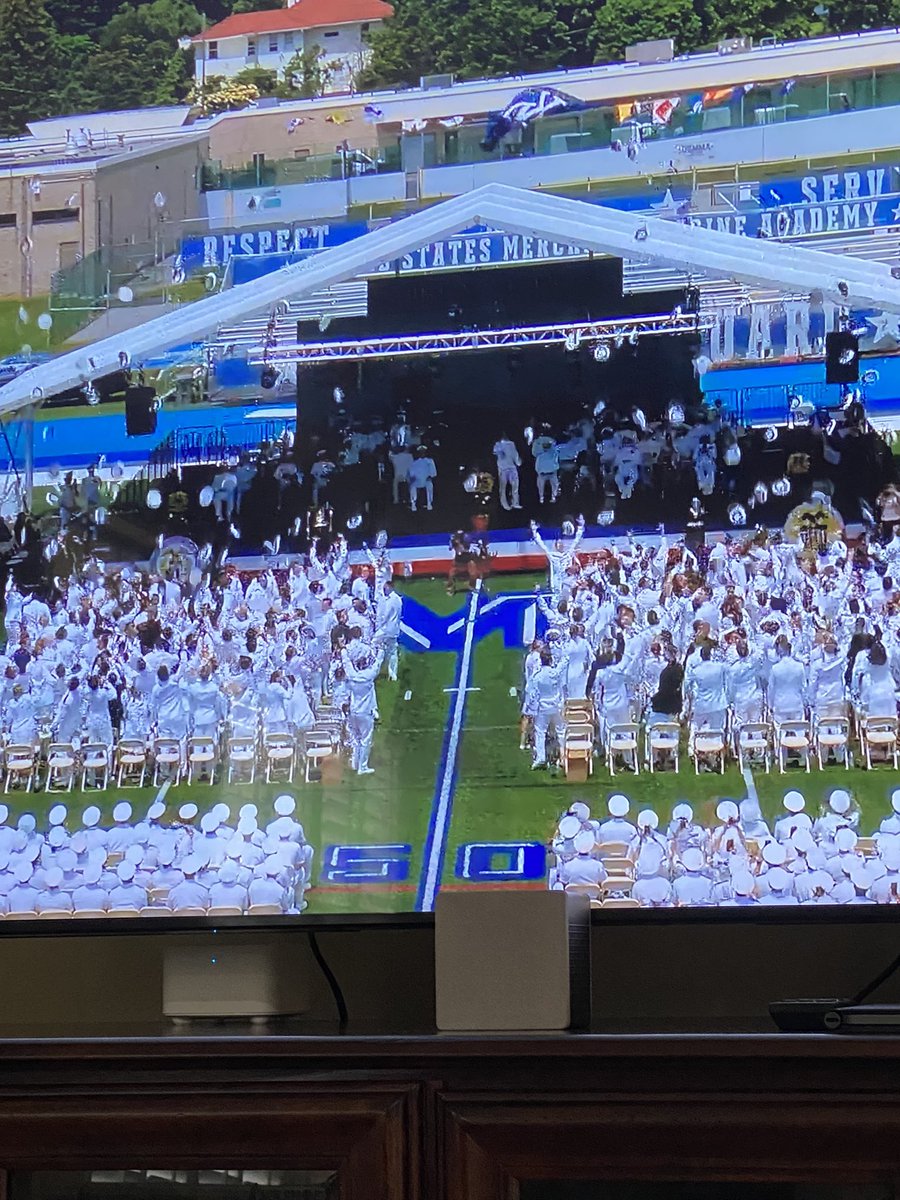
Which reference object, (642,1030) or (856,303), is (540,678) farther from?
(856,303)

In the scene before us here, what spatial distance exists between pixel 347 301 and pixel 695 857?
0.92 meters

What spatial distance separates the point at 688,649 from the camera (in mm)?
1974

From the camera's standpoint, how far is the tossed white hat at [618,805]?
6.36ft

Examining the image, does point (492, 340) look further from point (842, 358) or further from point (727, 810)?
point (727, 810)

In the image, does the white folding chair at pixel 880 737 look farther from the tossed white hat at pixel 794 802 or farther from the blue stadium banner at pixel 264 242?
the blue stadium banner at pixel 264 242

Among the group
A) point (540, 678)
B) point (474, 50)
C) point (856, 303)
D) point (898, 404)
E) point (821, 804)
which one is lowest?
point (821, 804)

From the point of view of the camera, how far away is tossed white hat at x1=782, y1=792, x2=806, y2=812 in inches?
74.7

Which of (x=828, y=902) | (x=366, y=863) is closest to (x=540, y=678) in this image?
(x=366, y=863)

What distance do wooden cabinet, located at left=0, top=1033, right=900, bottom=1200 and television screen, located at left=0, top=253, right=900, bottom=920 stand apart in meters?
0.32

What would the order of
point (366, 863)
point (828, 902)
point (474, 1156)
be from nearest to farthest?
point (474, 1156) → point (828, 902) → point (366, 863)

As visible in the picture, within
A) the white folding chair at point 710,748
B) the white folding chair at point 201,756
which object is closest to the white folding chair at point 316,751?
the white folding chair at point 201,756

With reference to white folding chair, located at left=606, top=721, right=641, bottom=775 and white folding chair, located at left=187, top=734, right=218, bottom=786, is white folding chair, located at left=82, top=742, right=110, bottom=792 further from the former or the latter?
white folding chair, located at left=606, top=721, right=641, bottom=775

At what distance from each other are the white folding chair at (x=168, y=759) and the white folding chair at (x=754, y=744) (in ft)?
2.52

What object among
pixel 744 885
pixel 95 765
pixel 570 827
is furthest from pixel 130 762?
pixel 744 885
